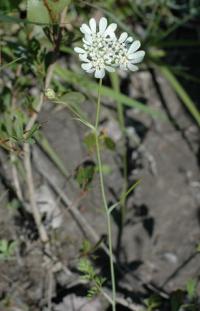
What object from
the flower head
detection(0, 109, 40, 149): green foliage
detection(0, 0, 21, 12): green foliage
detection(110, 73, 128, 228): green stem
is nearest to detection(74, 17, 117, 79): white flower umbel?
the flower head

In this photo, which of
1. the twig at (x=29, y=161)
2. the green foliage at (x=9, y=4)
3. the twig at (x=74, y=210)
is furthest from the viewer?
the twig at (x=74, y=210)

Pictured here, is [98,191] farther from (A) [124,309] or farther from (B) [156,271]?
(A) [124,309]

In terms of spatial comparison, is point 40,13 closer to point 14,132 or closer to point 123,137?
point 14,132

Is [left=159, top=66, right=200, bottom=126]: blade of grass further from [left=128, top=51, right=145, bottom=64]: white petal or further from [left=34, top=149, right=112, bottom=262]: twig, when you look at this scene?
[left=128, top=51, right=145, bottom=64]: white petal

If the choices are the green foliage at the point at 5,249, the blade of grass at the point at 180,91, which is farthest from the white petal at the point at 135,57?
the blade of grass at the point at 180,91

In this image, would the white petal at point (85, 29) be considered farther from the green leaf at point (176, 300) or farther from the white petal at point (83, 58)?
the green leaf at point (176, 300)

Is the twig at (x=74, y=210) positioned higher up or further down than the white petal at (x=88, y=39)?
further down

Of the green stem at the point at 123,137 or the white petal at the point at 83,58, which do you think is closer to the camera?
the white petal at the point at 83,58

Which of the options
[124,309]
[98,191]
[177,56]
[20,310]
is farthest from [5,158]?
[177,56]
